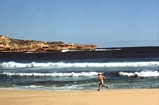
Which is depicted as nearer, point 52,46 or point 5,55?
point 5,55

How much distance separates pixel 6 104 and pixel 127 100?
97.7 inches

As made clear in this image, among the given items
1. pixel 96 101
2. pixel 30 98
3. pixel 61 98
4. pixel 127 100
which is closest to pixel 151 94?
pixel 127 100

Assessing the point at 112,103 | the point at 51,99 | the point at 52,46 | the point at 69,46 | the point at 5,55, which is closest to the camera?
the point at 112,103

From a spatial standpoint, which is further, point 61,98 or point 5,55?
point 5,55

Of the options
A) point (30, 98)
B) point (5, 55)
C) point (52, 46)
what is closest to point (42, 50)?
point (52, 46)

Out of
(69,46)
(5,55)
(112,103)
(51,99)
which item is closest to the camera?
(112,103)

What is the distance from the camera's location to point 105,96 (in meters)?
6.87

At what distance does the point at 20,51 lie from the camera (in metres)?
42.8

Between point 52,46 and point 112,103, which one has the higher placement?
point 52,46

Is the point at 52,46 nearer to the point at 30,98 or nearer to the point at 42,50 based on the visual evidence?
the point at 42,50

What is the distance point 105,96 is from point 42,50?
4175 cm

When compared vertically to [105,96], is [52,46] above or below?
above

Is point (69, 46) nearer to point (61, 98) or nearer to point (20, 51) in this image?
point (20, 51)

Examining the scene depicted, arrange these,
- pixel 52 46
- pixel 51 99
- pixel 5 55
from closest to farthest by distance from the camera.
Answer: pixel 51 99 → pixel 5 55 → pixel 52 46
